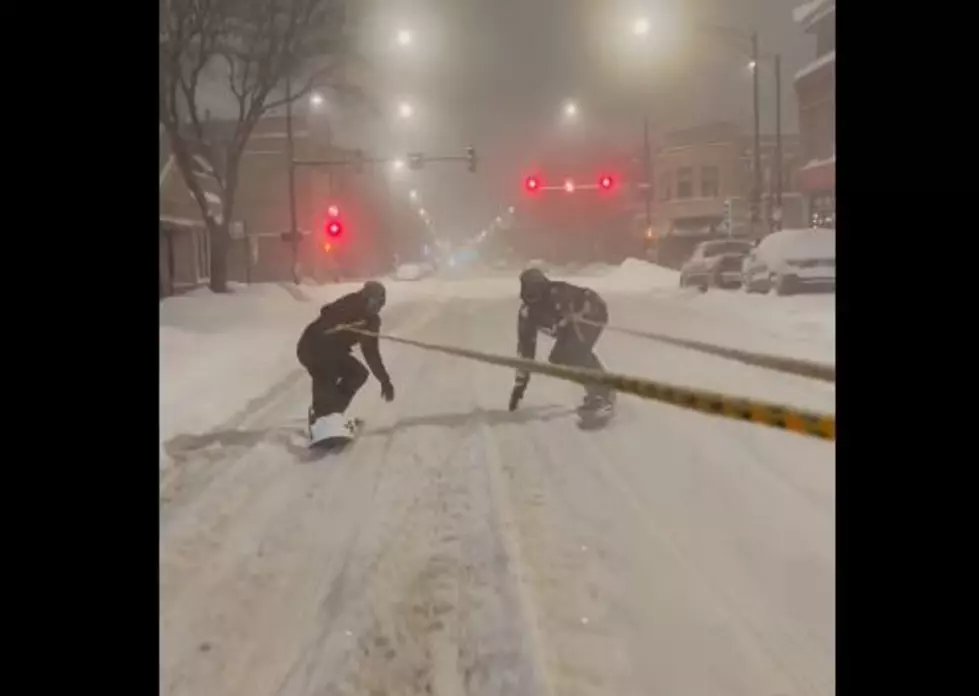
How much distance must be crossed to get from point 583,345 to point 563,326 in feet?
0.54

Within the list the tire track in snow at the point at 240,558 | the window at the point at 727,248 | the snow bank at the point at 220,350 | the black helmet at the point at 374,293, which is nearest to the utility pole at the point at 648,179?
the window at the point at 727,248

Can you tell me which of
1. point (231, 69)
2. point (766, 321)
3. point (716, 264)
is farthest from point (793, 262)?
point (231, 69)

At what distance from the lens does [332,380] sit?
2400 mm

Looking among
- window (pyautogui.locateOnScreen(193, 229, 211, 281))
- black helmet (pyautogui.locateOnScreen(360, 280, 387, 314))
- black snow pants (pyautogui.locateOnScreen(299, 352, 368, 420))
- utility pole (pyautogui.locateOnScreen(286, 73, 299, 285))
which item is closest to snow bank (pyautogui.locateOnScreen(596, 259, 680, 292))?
black helmet (pyautogui.locateOnScreen(360, 280, 387, 314))

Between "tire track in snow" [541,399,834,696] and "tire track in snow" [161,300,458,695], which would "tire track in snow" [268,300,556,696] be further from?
"tire track in snow" [541,399,834,696]

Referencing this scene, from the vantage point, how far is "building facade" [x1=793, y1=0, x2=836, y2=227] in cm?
182

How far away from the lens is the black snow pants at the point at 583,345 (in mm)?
2400

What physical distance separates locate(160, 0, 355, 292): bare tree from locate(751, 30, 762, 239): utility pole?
1067mm

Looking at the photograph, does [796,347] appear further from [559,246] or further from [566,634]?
[566,634]

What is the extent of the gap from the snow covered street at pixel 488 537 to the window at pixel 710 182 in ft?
1.59

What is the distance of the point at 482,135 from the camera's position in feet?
8.10

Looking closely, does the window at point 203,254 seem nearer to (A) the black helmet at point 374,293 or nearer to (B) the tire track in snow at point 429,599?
(A) the black helmet at point 374,293

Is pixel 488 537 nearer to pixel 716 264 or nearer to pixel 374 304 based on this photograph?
pixel 374 304
